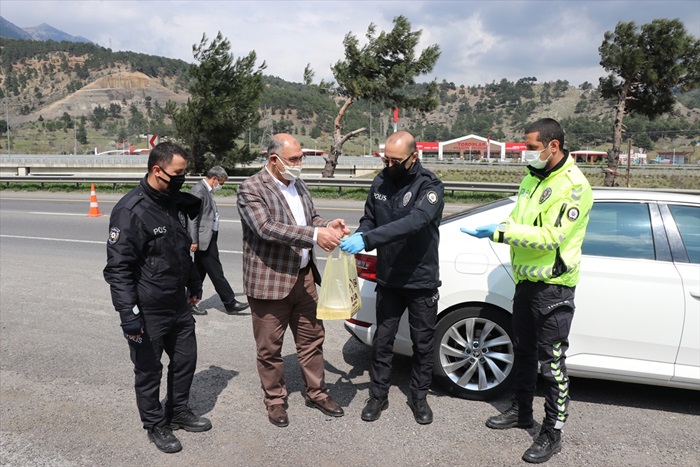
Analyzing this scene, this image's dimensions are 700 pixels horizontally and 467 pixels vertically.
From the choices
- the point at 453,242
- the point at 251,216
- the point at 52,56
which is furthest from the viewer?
the point at 52,56

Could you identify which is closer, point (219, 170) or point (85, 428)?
point (85, 428)

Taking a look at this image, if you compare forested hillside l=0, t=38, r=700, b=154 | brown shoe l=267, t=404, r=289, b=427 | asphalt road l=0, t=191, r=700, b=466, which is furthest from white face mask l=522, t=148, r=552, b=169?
forested hillside l=0, t=38, r=700, b=154

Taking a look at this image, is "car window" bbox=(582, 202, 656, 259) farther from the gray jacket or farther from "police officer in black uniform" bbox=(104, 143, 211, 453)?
the gray jacket

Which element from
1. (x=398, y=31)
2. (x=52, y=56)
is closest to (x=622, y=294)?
(x=398, y=31)

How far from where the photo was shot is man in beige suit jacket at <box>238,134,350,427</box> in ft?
12.1

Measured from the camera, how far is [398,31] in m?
28.1

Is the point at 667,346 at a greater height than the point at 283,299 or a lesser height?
lesser

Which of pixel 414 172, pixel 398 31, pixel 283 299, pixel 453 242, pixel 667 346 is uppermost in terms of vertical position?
pixel 398 31

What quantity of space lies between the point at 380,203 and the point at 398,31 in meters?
26.3

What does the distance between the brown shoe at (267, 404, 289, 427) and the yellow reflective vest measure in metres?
1.87

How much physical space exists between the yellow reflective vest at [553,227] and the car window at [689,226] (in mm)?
1080

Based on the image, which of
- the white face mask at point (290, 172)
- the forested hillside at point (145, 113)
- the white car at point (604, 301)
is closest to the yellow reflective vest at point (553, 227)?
the white car at point (604, 301)

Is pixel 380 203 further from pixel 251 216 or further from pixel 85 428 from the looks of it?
pixel 85 428

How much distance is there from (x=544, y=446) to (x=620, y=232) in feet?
5.43
